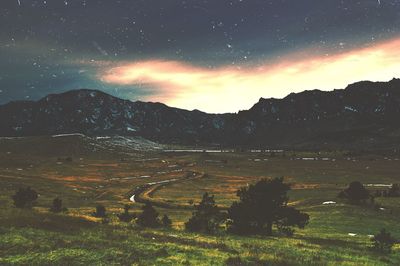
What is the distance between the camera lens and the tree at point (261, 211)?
47625 millimetres

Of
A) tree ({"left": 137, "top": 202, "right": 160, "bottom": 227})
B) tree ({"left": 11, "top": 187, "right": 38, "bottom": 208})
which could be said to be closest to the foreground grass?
tree ({"left": 137, "top": 202, "right": 160, "bottom": 227})

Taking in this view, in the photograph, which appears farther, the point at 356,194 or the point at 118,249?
the point at 356,194

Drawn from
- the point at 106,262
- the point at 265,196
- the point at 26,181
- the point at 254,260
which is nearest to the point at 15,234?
the point at 106,262

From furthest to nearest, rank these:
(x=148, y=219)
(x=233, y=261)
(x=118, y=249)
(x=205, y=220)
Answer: (x=148, y=219)
(x=205, y=220)
(x=118, y=249)
(x=233, y=261)

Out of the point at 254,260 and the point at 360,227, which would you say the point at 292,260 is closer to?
the point at 254,260

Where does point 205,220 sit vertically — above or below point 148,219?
above

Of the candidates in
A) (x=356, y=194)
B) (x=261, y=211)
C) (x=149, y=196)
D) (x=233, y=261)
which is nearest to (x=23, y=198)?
(x=261, y=211)

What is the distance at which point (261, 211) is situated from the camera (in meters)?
48.6

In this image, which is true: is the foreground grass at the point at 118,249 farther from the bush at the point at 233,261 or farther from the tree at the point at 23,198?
the tree at the point at 23,198

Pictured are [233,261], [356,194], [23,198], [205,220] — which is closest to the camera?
[233,261]

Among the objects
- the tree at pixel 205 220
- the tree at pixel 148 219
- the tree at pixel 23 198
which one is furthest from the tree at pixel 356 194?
the tree at pixel 23 198

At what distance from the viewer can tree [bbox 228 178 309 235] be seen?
4762cm

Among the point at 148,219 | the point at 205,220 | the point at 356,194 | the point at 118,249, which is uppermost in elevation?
the point at 118,249

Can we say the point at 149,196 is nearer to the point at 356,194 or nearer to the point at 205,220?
the point at 356,194
